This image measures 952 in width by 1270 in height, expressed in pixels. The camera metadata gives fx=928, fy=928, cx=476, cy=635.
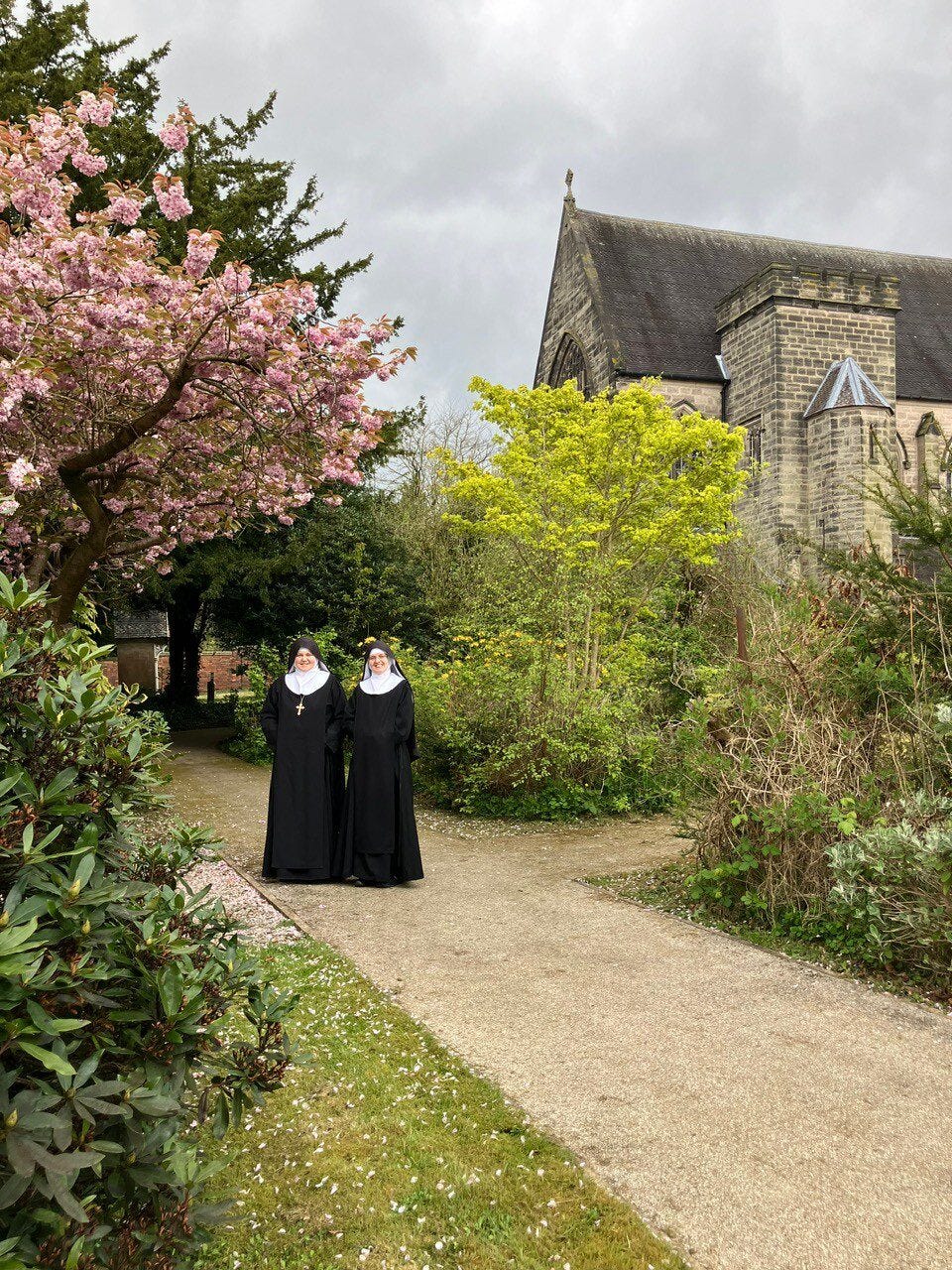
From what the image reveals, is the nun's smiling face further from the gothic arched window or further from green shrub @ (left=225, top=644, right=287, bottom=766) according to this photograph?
the gothic arched window

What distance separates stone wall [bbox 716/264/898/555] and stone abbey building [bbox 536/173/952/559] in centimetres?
3

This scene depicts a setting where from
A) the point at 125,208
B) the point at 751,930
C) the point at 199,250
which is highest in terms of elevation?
the point at 125,208

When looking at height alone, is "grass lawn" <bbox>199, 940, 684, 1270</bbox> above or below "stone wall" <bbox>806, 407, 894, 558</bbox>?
below

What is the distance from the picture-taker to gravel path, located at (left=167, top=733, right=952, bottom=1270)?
8.68ft

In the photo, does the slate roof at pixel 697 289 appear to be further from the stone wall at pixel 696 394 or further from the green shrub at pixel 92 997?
the green shrub at pixel 92 997

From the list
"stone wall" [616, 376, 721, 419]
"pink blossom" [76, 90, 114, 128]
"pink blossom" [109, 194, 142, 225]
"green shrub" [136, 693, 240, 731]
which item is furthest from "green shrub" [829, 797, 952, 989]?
"stone wall" [616, 376, 721, 419]

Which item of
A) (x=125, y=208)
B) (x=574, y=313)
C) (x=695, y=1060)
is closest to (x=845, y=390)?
(x=574, y=313)

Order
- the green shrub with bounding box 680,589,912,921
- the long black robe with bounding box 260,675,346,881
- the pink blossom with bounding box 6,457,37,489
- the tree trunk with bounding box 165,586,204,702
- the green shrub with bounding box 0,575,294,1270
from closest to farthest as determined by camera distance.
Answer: the green shrub with bounding box 0,575,294,1270 → the pink blossom with bounding box 6,457,37,489 → the green shrub with bounding box 680,589,912,921 → the long black robe with bounding box 260,675,346,881 → the tree trunk with bounding box 165,586,204,702

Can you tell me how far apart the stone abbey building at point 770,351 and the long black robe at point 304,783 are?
46.4 feet

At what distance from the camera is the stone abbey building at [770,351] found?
71.2 feet

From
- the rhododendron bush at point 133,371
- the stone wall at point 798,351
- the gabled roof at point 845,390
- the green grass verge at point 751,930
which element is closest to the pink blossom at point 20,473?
the rhododendron bush at point 133,371

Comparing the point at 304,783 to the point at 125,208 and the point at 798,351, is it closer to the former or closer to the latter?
the point at 125,208

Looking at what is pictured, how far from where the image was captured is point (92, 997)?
180 cm

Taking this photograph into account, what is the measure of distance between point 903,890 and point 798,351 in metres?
19.9
